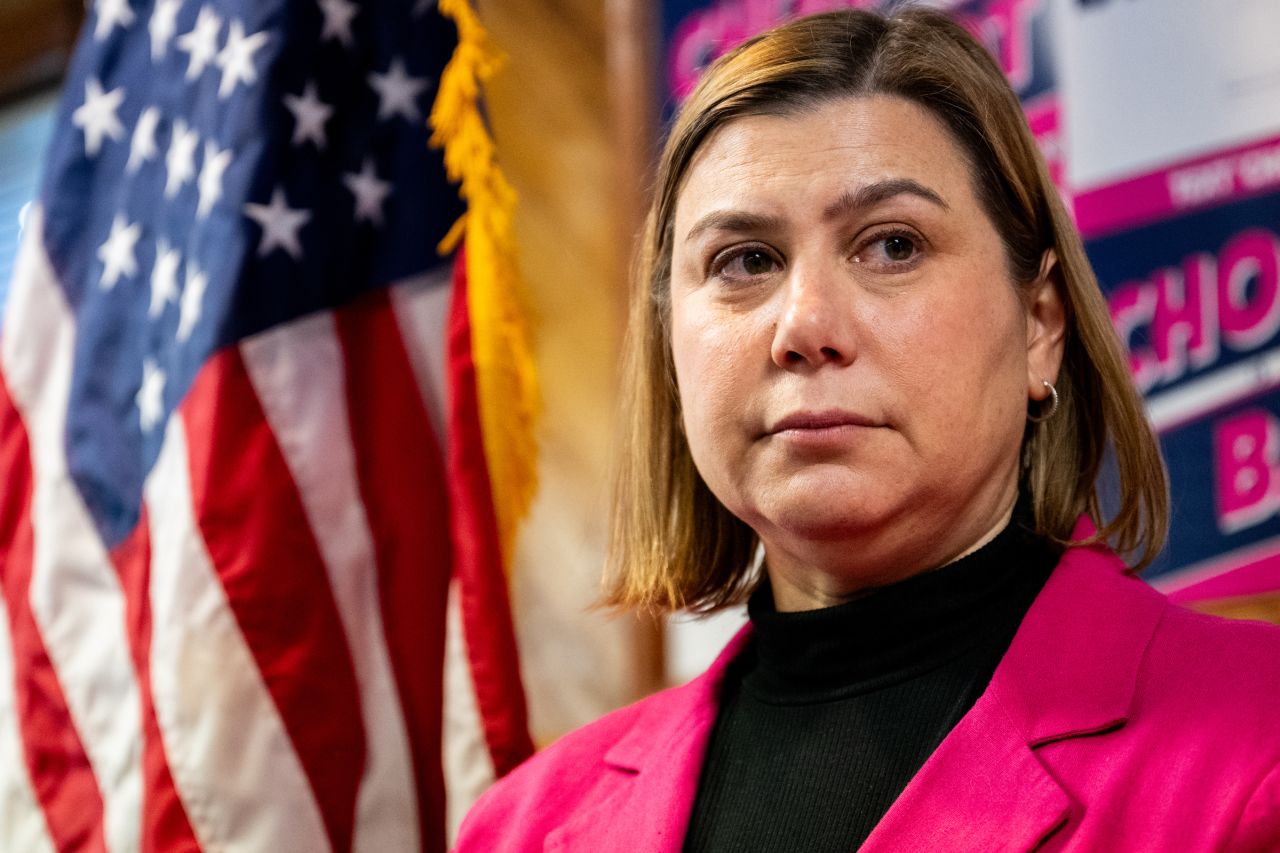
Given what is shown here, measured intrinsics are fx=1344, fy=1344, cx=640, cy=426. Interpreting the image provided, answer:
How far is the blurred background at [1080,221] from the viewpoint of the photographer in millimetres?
1604

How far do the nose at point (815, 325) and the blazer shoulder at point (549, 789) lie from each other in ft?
1.37

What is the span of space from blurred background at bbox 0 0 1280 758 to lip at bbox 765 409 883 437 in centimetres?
53

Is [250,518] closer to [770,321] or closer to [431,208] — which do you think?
[431,208]

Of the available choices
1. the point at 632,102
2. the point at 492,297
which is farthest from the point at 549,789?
the point at 632,102

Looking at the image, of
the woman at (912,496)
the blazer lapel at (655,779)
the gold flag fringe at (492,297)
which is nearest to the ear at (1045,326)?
the woman at (912,496)

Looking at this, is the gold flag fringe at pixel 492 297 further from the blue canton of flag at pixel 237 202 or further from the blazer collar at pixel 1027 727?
the blazer collar at pixel 1027 727

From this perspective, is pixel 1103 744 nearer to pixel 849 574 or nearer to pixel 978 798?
pixel 978 798

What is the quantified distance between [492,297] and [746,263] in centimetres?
55

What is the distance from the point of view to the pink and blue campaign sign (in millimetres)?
1591

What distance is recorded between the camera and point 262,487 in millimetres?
1547

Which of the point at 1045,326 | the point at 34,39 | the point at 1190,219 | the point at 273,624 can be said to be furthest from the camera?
the point at 34,39

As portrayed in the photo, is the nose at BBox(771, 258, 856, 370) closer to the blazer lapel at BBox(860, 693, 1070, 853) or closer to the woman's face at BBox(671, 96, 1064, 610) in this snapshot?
the woman's face at BBox(671, 96, 1064, 610)

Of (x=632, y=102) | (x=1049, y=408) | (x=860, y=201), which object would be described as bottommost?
(x=1049, y=408)

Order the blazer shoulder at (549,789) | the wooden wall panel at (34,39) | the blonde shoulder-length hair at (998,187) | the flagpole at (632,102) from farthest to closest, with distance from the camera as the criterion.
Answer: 1. the wooden wall panel at (34,39)
2. the flagpole at (632,102)
3. the blazer shoulder at (549,789)
4. the blonde shoulder-length hair at (998,187)
